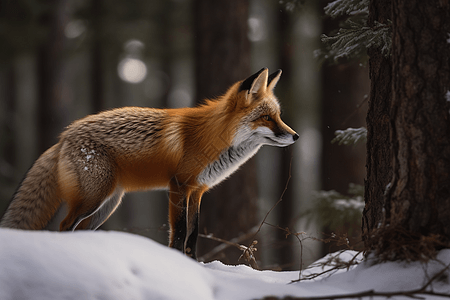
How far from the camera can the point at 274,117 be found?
448cm

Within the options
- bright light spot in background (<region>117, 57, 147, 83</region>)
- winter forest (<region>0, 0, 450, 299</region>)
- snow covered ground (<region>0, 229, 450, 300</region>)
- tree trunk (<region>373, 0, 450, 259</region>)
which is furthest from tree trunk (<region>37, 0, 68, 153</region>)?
bright light spot in background (<region>117, 57, 147, 83</region>)

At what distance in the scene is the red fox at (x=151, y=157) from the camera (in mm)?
3922

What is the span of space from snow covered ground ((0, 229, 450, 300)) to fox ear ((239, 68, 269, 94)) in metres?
2.48

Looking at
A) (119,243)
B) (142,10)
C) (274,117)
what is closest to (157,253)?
(119,243)

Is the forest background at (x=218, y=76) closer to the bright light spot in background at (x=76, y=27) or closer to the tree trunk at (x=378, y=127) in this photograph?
the bright light spot in background at (x=76, y=27)

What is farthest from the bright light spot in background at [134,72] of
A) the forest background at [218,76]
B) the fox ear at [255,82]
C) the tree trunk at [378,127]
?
the tree trunk at [378,127]

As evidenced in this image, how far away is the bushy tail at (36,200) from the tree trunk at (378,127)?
3201 millimetres

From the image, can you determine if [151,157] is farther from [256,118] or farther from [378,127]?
[378,127]

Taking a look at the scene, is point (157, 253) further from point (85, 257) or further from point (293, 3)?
point (293, 3)

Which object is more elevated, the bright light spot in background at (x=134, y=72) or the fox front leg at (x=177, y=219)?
the bright light spot in background at (x=134, y=72)

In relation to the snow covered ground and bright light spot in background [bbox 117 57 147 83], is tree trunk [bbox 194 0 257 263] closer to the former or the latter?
the snow covered ground

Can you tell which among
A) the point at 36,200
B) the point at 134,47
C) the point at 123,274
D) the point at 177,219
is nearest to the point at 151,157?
the point at 177,219

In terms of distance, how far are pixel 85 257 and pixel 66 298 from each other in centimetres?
21

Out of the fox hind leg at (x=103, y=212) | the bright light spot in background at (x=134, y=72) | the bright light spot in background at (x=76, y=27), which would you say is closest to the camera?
the fox hind leg at (x=103, y=212)
